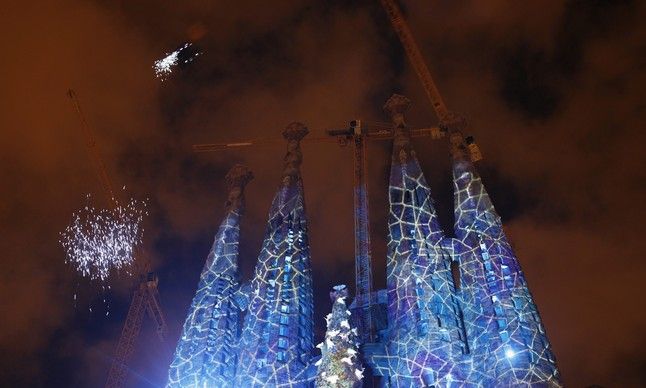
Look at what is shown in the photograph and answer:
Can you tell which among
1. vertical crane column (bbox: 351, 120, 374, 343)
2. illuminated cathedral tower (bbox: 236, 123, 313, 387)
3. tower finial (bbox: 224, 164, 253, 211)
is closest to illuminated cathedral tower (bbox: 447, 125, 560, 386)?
vertical crane column (bbox: 351, 120, 374, 343)

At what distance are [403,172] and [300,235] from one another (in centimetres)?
716

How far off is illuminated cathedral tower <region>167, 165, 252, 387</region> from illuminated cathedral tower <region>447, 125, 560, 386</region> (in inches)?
516

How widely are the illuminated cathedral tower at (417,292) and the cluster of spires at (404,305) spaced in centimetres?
5

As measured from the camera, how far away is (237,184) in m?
39.2

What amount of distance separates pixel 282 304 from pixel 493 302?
36.8ft

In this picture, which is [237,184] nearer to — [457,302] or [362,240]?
[362,240]

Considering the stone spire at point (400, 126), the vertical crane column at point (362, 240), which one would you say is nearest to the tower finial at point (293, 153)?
the stone spire at point (400, 126)

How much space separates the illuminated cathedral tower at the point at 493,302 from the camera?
24188mm

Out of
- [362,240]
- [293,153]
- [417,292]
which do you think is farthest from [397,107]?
[417,292]

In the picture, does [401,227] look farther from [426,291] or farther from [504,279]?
[504,279]

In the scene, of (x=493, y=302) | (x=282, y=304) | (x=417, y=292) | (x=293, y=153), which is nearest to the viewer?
(x=493, y=302)

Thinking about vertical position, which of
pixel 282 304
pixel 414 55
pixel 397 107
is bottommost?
pixel 282 304

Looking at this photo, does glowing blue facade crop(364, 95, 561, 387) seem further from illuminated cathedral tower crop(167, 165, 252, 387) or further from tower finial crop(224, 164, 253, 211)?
tower finial crop(224, 164, 253, 211)

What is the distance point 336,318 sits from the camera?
1072 inches
